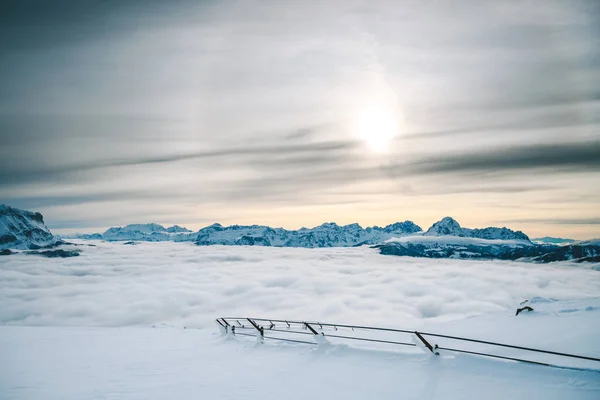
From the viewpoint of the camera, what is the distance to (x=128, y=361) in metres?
26.5

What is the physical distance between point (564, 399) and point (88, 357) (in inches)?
1239

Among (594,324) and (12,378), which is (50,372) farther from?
(594,324)

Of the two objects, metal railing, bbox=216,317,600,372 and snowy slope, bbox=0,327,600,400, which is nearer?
snowy slope, bbox=0,327,600,400

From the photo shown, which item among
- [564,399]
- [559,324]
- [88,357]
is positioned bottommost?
[88,357]

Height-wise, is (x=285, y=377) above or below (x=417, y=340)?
below

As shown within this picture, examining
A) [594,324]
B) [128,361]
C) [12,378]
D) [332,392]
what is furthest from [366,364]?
[12,378]

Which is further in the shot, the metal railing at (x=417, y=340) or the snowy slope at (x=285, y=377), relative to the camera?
the metal railing at (x=417, y=340)

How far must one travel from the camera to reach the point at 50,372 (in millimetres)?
23797

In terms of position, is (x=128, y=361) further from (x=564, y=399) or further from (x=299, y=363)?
(x=564, y=399)

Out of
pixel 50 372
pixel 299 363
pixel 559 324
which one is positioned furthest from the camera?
pixel 559 324

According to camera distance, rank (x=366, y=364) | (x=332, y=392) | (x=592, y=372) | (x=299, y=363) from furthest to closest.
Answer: (x=299, y=363), (x=366, y=364), (x=332, y=392), (x=592, y=372)

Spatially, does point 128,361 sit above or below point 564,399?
below

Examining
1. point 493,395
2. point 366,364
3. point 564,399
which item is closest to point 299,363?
point 366,364

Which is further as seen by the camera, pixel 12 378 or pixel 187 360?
pixel 187 360
